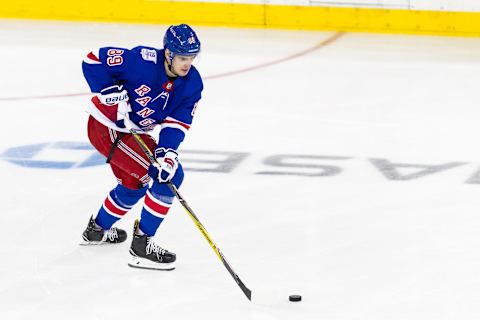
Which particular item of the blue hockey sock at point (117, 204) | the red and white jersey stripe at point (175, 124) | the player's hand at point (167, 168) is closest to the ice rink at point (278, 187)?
the blue hockey sock at point (117, 204)

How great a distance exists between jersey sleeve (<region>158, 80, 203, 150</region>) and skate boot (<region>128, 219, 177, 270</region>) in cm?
37

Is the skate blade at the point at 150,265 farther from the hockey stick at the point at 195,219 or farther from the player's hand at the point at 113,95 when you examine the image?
the player's hand at the point at 113,95

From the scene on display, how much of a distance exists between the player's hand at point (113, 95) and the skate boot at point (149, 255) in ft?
1.73

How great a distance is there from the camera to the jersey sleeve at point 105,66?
4020mm

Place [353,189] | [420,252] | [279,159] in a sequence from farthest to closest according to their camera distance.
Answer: [279,159], [353,189], [420,252]

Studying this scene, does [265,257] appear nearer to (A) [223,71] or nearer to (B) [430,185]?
(B) [430,185]

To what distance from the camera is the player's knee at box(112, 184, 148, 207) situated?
426 centimetres

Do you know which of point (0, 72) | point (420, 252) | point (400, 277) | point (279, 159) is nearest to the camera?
point (400, 277)

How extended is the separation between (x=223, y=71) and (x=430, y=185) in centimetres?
268

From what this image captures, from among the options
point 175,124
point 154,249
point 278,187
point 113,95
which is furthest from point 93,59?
point 278,187

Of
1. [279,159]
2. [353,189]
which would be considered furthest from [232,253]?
[279,159]


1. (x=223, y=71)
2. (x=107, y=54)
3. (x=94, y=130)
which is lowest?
(x=223, y=71)

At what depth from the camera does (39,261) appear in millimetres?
4180

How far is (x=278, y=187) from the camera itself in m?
5.17
